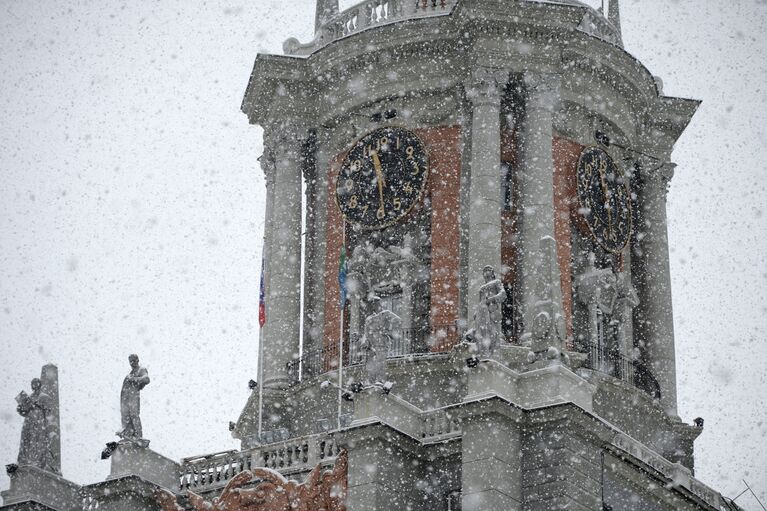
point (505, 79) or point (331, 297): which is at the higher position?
point (505, 79)

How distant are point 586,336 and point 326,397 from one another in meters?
7.02

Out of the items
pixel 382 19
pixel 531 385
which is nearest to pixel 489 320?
pixel 531 385

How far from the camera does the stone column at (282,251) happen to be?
147 ft

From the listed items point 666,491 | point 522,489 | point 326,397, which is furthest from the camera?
point 326,397

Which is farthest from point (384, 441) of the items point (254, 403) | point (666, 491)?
point (254, 403)

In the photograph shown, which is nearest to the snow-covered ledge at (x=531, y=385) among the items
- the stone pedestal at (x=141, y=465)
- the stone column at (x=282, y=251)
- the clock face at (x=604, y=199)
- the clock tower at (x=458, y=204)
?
the clock tower at (x=458, y=204)

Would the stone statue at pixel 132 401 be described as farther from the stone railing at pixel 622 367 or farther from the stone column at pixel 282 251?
the stone railing at pixel 622 367

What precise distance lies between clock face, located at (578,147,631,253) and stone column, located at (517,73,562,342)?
58.9 inches

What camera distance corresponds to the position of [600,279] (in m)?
44.8

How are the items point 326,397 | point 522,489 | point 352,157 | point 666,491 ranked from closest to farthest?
point 522,489 < point 666,491 < point 326,397 < point 352,157

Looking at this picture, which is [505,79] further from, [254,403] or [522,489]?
[522,489]

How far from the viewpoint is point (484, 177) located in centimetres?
4325

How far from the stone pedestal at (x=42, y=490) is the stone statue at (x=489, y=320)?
33.9 ft

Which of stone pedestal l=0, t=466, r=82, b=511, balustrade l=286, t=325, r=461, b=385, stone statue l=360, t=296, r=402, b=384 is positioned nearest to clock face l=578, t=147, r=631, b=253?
balustrade l=286, t=325, r=461, b=385
